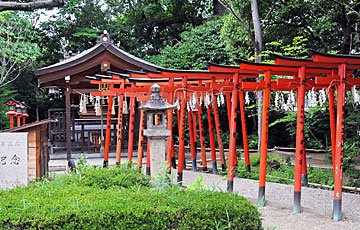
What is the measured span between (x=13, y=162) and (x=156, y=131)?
2.67m

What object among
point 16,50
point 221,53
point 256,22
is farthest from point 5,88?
point 256,22

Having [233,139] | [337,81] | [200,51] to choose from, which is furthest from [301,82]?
[200,51]

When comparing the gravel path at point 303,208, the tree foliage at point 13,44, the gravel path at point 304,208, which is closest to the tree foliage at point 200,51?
the tree foliage at point 13,44

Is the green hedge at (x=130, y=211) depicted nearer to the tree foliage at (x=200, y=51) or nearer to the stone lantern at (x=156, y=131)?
the stone lantern at (x=156, y=131)

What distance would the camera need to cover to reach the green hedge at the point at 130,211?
3812mm

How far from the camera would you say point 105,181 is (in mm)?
5703

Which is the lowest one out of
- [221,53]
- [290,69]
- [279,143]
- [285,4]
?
[279,143]

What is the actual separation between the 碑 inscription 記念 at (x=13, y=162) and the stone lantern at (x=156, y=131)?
232cm

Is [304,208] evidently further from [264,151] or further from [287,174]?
[287,174]

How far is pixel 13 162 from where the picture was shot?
21.0 ft

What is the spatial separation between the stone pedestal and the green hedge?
1.41 m

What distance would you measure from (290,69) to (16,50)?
16.7m

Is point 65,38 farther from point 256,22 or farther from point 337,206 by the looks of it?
point 337,206

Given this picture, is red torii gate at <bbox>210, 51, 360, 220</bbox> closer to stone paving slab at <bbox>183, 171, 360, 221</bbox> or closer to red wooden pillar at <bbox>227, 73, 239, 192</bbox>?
red wooden pillar at <bbox>227, 73, 239, 192</bbox>
